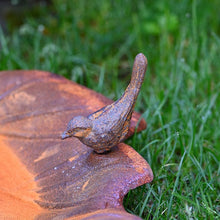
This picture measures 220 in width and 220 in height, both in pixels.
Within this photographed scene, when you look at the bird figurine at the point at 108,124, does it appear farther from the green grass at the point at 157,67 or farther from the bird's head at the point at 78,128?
the green grass at the point at 157,67

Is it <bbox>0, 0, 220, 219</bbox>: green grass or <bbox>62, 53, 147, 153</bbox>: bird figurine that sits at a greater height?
<bbox>62, 53, 147, 153</bbox>: bird figurine

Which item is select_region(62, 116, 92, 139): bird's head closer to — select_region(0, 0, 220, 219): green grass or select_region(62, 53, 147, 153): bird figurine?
select_region(62, 53, 147, 153): bird figurine

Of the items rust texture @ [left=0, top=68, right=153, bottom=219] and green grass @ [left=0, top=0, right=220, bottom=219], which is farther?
green grass @ [left=0, top=0, right=220, bottom=219]

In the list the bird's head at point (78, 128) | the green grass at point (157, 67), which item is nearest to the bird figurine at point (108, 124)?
the bird's head at point (78, 128)

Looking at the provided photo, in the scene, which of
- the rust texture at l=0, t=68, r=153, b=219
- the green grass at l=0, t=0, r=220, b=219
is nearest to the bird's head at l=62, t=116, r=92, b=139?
the rust texture at l=0, t=68, r=153, b=219

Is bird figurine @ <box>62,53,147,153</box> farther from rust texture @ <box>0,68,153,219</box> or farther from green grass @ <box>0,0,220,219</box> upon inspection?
green grass @ <box>0,0,220,219</box>

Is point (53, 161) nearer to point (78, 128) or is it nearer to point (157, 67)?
point (78, 128)

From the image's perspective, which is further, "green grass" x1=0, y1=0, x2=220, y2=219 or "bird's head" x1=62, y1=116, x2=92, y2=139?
"green grass" x1=0, y1=0, x2=220, y2=219

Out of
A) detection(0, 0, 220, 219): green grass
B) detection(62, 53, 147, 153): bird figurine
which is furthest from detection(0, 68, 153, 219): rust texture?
detection(0, 0, 220, 219): green grass
